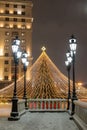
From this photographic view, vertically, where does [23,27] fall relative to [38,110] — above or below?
above

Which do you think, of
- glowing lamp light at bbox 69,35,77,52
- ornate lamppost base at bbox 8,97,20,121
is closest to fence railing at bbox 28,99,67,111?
ornate lamppost base at bbox 8,97,20,121

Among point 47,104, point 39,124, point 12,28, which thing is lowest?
point 39,124

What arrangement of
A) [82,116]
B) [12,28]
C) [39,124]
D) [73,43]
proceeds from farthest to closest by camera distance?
[12,28] → [73,43] → [39,124] → [82,116]

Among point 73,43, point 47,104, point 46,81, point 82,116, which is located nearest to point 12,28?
point 46,81

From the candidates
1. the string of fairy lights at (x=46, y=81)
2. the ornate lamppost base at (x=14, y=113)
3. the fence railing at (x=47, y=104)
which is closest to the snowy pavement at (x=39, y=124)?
the ornate lamppost base at (x=14, y=113)

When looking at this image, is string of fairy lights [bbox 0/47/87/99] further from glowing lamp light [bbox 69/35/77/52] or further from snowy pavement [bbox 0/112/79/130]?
snowy pavement [bbox 0/112/79/130]

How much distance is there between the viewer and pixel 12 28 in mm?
115188

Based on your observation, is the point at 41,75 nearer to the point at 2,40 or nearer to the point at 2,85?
the point at 2,85

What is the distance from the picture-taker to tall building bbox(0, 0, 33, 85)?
114 metres

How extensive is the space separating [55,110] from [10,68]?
84432 millimetres

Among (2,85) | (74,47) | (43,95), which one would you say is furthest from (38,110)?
(2,85)

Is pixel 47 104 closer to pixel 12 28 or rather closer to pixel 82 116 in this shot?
pixel 82 116

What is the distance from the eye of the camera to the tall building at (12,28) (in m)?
114

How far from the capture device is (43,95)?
4034 cm
